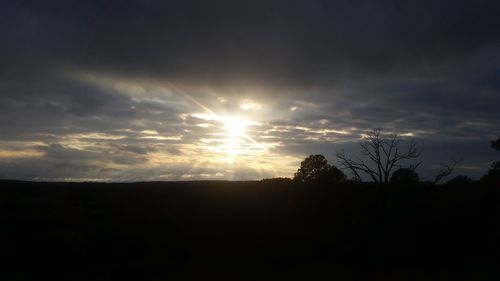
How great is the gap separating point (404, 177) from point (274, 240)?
40.4ft

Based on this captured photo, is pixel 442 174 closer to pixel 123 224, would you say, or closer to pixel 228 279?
pixel 228 279

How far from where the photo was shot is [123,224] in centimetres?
3881

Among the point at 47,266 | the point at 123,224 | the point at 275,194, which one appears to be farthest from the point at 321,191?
the point at 47,266

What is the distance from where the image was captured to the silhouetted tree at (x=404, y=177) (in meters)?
37.7

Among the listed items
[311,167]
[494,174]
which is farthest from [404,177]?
[311,167]

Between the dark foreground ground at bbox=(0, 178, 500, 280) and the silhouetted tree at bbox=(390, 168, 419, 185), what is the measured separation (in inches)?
38.3

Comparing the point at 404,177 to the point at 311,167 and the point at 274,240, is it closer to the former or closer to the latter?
the point at 274,240

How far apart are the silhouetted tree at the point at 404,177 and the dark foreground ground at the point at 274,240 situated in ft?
3.19

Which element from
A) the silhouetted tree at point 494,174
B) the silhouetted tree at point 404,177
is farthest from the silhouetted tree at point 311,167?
the silhouetted tree at point 404,177

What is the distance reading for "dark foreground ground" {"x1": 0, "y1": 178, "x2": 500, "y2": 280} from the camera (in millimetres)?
27423

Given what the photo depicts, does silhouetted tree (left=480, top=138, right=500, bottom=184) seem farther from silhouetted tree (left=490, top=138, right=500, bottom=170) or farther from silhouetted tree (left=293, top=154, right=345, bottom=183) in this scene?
silhouetted tree (left=293, top=154, right=345, bottom=183)

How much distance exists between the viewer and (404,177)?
1517 inches

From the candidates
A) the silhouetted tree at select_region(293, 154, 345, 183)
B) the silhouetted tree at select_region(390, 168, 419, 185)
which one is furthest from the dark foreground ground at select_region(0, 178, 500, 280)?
the silhouetted tree at select_region(293, 154, 345, 183)

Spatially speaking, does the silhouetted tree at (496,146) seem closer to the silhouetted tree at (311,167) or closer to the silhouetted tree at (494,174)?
the silhouetted tree at (494,174)
